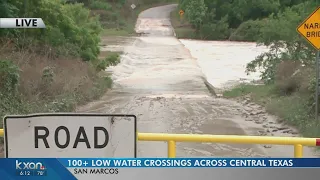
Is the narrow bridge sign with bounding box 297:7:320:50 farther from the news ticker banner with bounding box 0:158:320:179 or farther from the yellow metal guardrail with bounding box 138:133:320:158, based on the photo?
the news ticker banner with bounding box 0:158:320:179

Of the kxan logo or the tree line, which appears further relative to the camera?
the tree line

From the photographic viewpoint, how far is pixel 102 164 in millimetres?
3865

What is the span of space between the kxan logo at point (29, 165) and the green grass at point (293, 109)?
8.66 m

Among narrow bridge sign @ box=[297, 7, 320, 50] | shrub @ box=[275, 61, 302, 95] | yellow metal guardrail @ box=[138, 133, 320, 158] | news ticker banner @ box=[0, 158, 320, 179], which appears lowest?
shrub @ box=[275, 61, 302, 95]

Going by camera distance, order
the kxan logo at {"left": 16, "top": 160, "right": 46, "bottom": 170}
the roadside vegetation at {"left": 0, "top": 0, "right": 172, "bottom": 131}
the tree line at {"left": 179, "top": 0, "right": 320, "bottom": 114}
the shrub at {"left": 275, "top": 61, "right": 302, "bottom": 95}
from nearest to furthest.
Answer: the kxan logo at {"left": 16, "top": 160, "right": 46, "bottom": 170} < the roadside vegetation at {"left": 0, "top": 0, "right": 172, "bottom": 131} < the tree line at {"left": 179, "top": 0, "right": 320, "bottom": 114} < the shrub at {"left": 275, "top": 61, "right": 302, "bottom": 95}

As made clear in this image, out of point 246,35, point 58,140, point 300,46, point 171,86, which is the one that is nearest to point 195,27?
point 246,35

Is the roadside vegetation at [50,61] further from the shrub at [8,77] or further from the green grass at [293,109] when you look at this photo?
the green grass at [293,109]

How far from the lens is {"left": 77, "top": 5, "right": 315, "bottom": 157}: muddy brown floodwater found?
408 inches

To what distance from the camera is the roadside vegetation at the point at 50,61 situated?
45.0ft

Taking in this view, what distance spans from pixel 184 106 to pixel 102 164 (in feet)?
46.0

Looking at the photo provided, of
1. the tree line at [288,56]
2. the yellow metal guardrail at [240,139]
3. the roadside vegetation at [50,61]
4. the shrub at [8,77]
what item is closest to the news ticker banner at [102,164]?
the yellow metal guardrail at [240,139]

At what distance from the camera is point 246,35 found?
227 ft

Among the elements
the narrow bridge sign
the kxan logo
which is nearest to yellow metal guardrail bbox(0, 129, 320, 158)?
the kxan logo

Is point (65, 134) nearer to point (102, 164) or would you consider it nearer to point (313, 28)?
point (102, 164)
